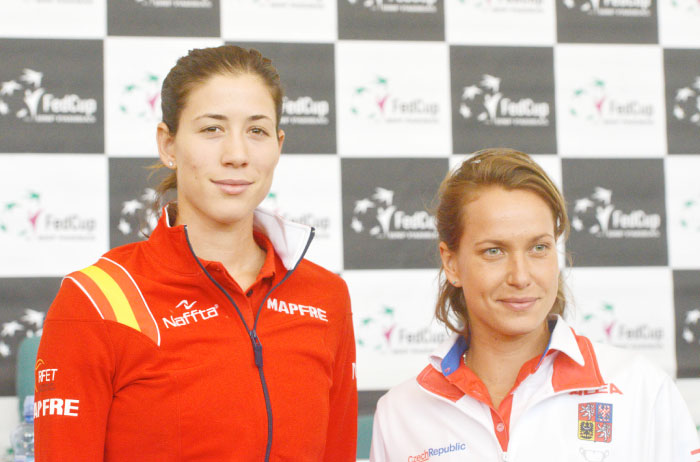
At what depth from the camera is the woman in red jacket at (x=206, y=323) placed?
1.36 m

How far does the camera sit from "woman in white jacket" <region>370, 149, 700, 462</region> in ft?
4.62

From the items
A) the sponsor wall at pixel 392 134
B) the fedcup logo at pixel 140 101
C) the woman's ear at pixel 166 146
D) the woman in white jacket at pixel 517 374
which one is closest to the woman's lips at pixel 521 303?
the woman in white jacket at pixel 517 374

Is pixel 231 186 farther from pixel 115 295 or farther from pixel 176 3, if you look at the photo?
pixel 176 3

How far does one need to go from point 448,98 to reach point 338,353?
6.05ft

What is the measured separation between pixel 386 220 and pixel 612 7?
54.9 inches

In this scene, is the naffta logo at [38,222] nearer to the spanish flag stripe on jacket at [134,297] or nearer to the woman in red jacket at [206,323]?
the woman in red jacket at [206,323]

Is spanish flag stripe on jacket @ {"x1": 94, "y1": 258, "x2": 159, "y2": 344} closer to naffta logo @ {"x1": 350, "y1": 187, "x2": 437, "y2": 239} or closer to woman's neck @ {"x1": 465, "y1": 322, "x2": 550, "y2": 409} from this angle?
woman's neck @ {"x1": 465, "y1": 322, "x2": 550, "y2": 409}

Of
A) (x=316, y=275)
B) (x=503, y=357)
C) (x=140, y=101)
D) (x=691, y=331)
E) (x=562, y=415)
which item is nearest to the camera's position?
(x=562, y=415)

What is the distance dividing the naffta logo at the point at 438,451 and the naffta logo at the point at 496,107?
6.60ft

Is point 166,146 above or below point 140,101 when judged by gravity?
below

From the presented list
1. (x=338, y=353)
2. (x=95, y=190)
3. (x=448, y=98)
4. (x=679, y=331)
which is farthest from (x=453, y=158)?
(x=338, y=353)

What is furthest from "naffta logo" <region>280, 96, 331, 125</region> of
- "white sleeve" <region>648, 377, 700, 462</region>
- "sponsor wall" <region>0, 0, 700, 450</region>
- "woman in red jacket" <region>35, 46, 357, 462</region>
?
"white sleeve" <region>648, 377, 700, 462</region>

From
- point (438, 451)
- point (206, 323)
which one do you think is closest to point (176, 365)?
point (206, 323)

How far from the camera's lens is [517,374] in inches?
60.6
